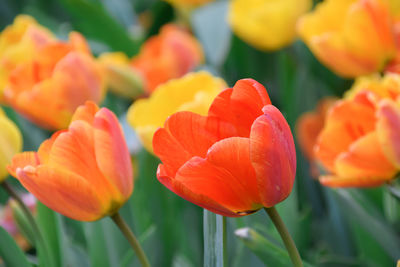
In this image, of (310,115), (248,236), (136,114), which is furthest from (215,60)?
(248,236)

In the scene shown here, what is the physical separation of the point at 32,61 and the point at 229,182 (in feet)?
1.49

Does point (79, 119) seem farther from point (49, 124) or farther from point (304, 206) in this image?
point (304, 206)

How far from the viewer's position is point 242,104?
0.41 m

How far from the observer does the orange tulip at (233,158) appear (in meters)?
0.37

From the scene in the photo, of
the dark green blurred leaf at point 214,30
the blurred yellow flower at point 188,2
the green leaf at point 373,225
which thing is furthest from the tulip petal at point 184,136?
the blurred yellow flower at point 188,2

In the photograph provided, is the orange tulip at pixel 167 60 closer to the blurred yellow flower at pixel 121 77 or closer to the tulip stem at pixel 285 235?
the blurred yellow flower at pixel 121 77

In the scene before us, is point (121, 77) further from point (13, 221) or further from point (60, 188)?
point (60, 188)

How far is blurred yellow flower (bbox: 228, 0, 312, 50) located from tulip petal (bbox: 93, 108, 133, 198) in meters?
0.51

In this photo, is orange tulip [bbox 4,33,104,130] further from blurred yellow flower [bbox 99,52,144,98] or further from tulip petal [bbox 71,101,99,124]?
tulip petal [bbox 71,101,99,124]

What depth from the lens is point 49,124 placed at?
30.3 inches

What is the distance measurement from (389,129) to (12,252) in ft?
1.07

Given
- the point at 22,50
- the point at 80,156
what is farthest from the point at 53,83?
the point at 80,156

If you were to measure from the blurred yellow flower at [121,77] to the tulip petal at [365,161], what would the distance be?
483 mm

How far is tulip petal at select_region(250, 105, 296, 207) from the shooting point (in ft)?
1.20
